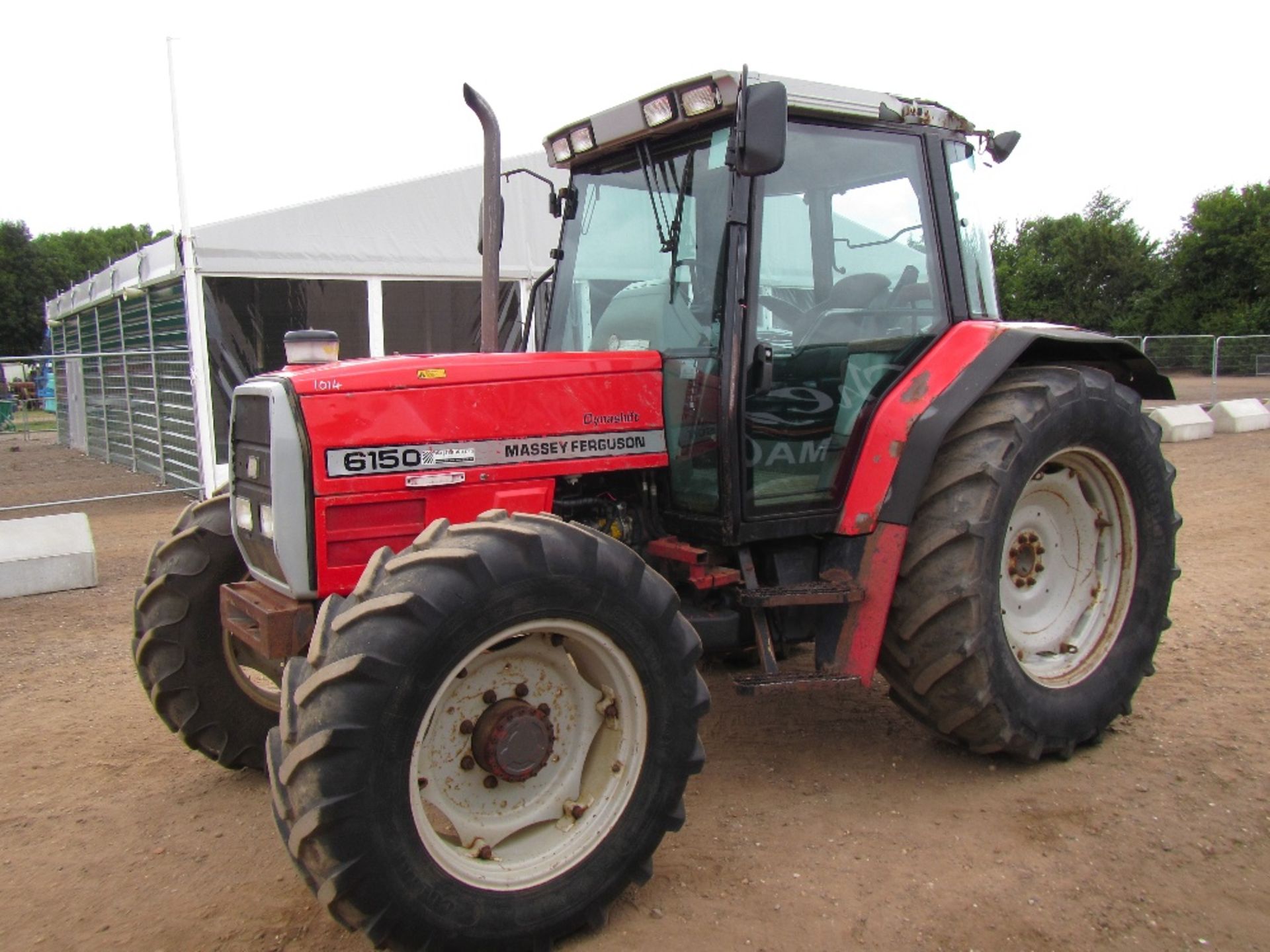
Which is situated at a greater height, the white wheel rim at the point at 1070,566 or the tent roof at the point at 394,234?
the tent roof at the point at 394,234

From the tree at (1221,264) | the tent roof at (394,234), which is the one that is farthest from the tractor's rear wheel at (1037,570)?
the tree at (1221,264)

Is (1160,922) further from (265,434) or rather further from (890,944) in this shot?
(265,434)

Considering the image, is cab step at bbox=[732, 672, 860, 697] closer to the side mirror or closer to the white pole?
the side mirror

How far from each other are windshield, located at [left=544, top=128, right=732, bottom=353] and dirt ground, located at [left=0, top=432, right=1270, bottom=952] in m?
1.67

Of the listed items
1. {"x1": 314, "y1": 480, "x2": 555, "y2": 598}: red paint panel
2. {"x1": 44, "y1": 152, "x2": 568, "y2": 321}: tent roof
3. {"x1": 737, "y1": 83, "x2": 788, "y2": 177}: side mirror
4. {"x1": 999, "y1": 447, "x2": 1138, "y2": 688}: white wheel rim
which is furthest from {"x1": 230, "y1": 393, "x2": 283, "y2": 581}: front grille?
{"x1": 44, "y1": 152, "x2": 568, "y2": 321}: tent roof

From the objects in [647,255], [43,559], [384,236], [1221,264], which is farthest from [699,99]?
[1221,264]

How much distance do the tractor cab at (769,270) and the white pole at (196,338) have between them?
25.4ft

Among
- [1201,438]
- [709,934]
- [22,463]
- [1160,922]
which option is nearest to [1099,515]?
[1160,922]

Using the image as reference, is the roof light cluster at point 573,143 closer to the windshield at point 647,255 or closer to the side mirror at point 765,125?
the windshield at point 647,255

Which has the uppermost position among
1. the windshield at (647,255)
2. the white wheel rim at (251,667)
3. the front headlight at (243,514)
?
the windshield at (647,255)

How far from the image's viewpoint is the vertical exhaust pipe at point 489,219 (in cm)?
368

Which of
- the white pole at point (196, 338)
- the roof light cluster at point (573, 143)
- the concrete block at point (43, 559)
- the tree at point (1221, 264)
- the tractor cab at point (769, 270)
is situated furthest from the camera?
the tree at point (1221, 264)

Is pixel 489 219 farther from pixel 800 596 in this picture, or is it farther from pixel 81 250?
pixel 81 250

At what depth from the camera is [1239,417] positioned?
49.5 feet
